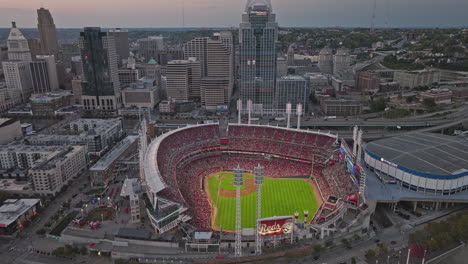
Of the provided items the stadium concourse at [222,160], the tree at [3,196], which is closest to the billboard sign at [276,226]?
the stadium concourse at [222,160]

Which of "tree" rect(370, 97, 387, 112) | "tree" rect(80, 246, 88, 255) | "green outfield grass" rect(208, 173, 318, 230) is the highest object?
"tree" rect(370, 97, 387, 112)

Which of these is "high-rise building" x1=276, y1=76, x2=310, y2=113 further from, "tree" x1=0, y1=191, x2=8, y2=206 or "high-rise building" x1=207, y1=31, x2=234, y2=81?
"tree" x1=0, y1=191, x2=8, y2=206

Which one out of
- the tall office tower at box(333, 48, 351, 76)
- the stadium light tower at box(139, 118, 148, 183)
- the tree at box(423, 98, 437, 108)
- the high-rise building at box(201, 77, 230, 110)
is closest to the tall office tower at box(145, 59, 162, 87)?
the high-rise building at box(201, 77, 230, 110)

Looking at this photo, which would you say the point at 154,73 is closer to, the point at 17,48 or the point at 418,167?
the point at 17,48

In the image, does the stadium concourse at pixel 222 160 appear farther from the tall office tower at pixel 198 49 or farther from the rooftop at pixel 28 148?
the tall office tower at pixel 198 49

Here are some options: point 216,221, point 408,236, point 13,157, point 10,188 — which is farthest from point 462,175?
point 13,157

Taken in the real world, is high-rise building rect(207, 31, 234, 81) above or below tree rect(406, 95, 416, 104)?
above

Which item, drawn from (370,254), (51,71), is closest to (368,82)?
(370,254)
